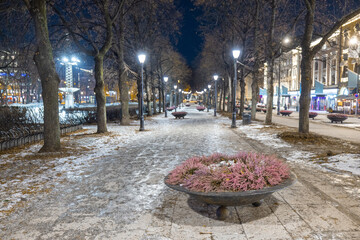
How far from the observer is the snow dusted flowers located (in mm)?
3924

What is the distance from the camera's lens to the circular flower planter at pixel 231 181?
3.83 metres

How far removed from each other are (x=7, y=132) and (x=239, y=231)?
11.5 metres

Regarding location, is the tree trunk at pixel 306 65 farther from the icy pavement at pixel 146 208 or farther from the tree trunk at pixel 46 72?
the tree trunk at pixel 46 72

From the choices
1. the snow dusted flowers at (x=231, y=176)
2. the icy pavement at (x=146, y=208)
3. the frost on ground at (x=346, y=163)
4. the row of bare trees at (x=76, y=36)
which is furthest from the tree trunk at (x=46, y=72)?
the frost on ground at (x=346, y=163)

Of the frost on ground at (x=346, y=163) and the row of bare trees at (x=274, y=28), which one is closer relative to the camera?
the frost on ground at (x=346, y=163)

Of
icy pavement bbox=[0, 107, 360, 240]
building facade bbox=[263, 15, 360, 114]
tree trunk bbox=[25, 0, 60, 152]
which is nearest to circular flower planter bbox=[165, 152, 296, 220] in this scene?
icy pavement bbox=[0, 107, 360, 240]

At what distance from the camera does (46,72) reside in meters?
9.52

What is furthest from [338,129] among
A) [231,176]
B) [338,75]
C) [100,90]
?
[338,75]

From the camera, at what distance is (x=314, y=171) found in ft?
23.1

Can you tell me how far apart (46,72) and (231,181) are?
8.08 m

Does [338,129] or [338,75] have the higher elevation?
[338,75]

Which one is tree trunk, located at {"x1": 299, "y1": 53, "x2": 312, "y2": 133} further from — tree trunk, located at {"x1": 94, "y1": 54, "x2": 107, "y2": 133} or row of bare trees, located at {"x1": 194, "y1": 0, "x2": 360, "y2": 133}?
tree trunk, located at {"x1": 94, "y1": 54, "x2": 107, "y2": 133}

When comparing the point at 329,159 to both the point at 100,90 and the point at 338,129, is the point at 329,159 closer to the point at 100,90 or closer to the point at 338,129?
the point at 100,90

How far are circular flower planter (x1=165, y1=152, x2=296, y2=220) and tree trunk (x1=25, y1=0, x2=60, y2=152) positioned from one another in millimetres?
6784
